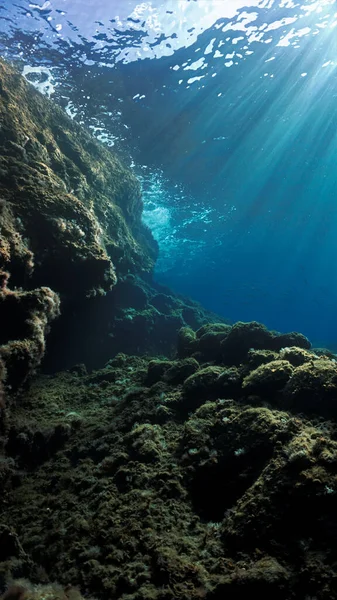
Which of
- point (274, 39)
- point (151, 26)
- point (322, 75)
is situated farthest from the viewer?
point (322, 75)

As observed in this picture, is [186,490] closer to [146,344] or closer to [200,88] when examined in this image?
[146,344]

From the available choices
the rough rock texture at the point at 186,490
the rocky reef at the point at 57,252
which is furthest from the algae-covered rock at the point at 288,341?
the rocky reef at the point at 57,252

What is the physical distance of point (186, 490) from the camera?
4336mm

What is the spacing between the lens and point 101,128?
65.1ft

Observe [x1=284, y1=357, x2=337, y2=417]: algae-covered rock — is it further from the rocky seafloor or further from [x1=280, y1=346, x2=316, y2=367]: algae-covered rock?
[x1=280, y1=346, x2=316, y2=367]: algae-covered rock

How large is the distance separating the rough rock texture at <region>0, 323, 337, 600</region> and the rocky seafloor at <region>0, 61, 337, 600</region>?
0.02 metres

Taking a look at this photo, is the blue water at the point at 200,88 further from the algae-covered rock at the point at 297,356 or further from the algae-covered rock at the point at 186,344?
the algae-covered rock at the point at 297,356

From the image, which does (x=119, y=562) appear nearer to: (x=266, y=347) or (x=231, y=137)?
(x=266, y=347)

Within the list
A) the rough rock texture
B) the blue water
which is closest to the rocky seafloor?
the rough rock texture

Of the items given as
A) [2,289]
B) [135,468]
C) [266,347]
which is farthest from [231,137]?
[135,468]

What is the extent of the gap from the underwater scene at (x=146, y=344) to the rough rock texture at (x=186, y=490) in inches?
0.9

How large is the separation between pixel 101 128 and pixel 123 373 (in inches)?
668

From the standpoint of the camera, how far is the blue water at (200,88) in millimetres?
12945

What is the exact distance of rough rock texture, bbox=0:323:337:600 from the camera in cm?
288
